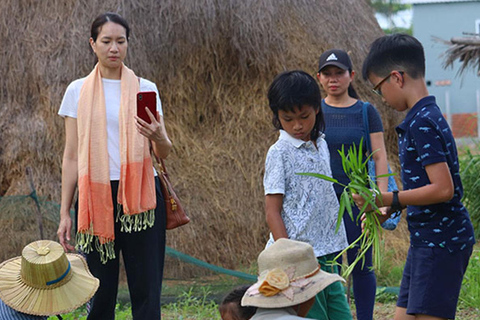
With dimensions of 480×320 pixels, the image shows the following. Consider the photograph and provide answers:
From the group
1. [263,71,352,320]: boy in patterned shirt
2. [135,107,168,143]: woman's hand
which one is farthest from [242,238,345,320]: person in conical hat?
[135,107,168,143]: woman's hand

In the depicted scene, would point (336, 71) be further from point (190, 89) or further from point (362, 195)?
point (190, 89)

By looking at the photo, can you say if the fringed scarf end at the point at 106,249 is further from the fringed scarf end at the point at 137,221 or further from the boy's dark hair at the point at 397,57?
the boy's dark hair at the point at 397,57

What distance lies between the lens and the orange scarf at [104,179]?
4.05 metres

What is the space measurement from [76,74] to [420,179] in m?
5.13

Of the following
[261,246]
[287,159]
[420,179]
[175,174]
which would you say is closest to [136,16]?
[175,174]

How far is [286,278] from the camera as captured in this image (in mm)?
2789

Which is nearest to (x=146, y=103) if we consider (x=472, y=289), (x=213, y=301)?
(x=213, y=301)

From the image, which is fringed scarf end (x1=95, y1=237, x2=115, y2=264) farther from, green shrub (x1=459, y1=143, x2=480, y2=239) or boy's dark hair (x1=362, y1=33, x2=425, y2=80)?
green shrub (x1=459, y1=143, x2=480, y2=239)

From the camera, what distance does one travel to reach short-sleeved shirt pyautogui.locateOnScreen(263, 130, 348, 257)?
352 centimetres

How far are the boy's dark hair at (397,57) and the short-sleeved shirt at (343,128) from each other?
122 cm

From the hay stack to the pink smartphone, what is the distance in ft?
12.1

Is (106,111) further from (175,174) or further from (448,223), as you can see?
(175,174)

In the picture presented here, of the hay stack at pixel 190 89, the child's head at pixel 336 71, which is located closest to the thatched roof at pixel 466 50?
the hay stack at pixel 190 89

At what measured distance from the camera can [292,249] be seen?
2.88m
